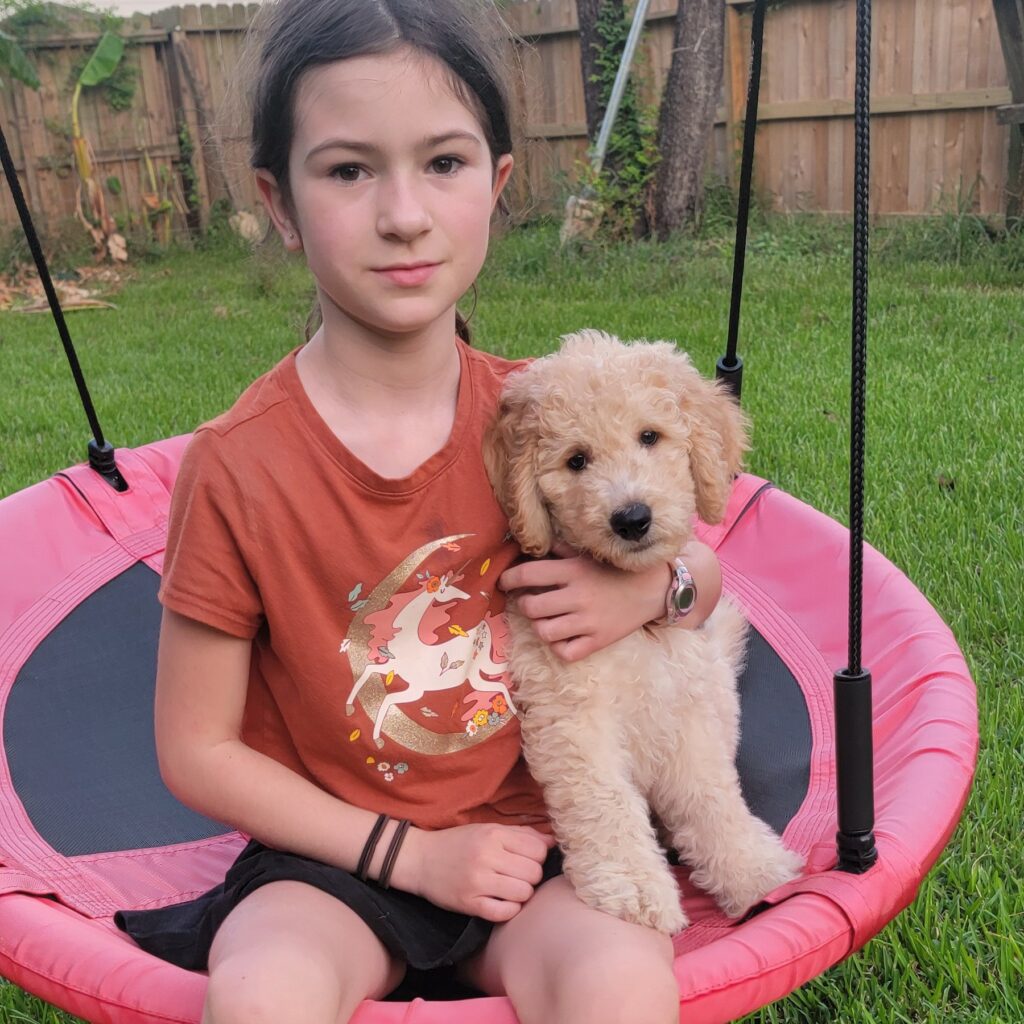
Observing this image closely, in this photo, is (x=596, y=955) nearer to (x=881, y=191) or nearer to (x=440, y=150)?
(x=440, y=150)

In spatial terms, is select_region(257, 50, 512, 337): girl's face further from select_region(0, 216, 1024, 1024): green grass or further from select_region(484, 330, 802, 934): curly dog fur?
select_region(0, 216, 1024, 1024): green grass

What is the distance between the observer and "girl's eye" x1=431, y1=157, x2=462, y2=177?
166 cm

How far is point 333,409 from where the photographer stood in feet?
5.70

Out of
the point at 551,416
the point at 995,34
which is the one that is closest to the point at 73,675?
the point at 551,416

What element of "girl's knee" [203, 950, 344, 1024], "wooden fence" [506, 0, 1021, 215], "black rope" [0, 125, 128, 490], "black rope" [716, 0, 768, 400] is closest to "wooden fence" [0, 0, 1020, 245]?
"wooden fence" [506, 0, 1021, 215]

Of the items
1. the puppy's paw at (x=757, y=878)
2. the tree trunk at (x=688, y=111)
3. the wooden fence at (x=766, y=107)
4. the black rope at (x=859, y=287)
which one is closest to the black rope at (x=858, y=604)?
the black rope at (x=859, y=287)

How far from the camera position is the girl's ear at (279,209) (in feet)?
5.72

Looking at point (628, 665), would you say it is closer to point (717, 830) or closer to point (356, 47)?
point (717, 830)

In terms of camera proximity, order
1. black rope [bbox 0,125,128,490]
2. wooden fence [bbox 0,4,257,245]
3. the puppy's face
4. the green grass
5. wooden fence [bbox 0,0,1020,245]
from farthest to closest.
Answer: wooden fence [bbox 0,4,257,245], wooden fence [bbox 0,0,1020,245], black rope [bbox 0,125,128,490], the green grass, the puppy's face

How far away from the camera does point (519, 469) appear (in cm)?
169

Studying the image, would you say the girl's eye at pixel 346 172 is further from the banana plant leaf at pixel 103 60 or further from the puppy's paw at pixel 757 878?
the banana plant leaf at pixel 103 60

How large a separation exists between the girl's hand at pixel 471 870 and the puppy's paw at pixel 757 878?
312 mm

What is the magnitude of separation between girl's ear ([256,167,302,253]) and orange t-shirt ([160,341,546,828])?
178mm

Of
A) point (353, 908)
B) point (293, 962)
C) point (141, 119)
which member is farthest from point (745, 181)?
point (141, 119)
